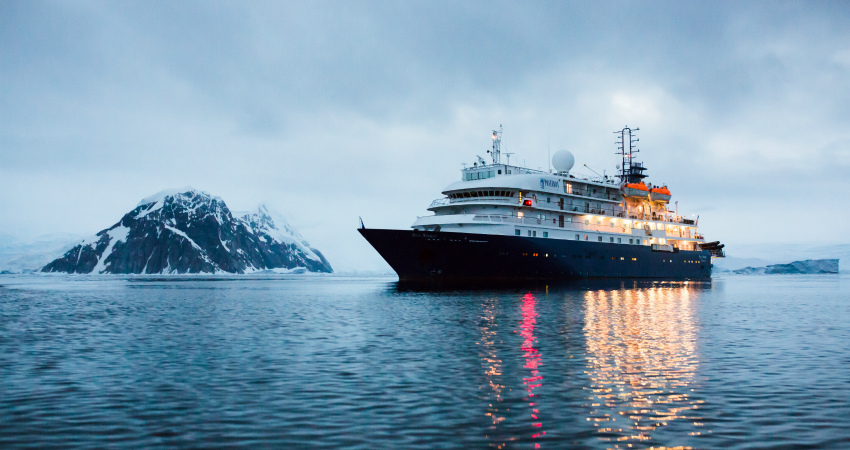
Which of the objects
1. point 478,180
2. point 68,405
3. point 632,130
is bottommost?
point 68,405

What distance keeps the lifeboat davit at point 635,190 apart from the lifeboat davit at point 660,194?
5.75 feet

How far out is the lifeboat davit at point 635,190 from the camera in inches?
3533

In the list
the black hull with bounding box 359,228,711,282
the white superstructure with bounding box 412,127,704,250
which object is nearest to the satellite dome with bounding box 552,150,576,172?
the white superstructure with bounding box 412,127,704,250

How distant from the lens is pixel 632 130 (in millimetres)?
106375

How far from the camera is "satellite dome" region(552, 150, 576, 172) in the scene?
8762 cm

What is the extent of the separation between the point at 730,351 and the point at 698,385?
6.67m

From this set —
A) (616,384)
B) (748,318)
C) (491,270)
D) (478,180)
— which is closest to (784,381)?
(616,384)

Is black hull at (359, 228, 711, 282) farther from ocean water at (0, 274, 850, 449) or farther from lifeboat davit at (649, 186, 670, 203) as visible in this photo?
ocean water at (0, 274, 850, 449)

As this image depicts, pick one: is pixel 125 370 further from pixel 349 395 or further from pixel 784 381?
pixel 784 381

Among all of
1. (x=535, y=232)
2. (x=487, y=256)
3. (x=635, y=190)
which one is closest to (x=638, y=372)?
(x=487, y=256)

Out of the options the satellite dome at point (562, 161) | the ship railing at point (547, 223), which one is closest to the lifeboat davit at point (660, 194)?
the ship railing at point (547, 223)

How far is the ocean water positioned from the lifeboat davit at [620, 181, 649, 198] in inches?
2413

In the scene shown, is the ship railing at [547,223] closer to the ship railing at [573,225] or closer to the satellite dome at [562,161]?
the ship railing at [573,225]

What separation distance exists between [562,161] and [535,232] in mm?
18111
